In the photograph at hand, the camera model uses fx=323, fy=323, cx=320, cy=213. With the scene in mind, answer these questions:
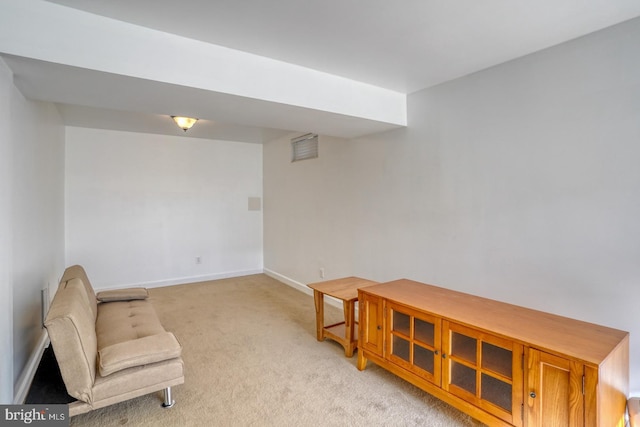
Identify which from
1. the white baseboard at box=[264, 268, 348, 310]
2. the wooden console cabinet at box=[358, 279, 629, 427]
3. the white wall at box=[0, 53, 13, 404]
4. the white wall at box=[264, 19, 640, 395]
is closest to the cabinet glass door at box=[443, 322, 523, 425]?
the wooden console cabinet at box=[358, 279, 629, 427]

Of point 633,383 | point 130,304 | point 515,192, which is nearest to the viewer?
point 633,383

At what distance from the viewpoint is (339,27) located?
6.50 feet

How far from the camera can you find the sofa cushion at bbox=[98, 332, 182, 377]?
6.37 ft

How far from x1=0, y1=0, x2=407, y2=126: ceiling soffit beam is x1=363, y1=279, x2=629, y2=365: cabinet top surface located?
1.65 metres

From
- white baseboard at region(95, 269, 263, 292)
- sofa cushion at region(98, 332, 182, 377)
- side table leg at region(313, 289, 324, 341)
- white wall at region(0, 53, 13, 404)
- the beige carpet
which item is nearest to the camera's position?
white wall at region(0, 53, 13, 404)

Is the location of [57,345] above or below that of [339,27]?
below

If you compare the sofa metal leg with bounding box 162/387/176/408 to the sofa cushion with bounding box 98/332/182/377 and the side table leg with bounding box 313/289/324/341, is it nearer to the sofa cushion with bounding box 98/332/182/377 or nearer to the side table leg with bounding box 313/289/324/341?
the sofa cushion with bounding box 98/332/182/377

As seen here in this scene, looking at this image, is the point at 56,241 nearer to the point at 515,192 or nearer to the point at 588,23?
the point at 515,192

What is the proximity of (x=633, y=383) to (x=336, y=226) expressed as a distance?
3017 millimetres

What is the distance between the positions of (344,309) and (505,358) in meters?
1.50

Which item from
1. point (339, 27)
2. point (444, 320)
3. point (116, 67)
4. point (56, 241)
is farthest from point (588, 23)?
point (56, 241)

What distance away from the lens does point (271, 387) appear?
8.02ft

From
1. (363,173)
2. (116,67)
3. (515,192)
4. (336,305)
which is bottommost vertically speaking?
(336,305)

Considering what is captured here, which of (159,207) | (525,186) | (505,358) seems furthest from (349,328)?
(159,207)
